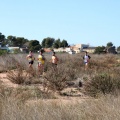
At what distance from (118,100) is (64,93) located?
6.91 m

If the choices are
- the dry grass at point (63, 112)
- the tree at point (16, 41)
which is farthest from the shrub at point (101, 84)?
the tree at point (16, 41)

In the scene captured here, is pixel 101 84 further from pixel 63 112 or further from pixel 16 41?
pixel 16 41

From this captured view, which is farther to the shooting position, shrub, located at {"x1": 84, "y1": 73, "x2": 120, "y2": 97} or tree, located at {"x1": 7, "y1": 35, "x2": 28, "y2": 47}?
tree, located at {"x1": 7, "y1": 35, "x2": 28, "y2": 47}

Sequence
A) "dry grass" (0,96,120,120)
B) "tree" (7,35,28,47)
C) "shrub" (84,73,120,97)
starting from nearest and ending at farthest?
1. "dry grass" (0,96,120,120)
2. "shrub" (84,73,120,97)
3. "tree" (7,35,28,47)

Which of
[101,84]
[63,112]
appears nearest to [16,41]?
[101,84]

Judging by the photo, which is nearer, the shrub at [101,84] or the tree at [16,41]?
the shrub at [101,84]

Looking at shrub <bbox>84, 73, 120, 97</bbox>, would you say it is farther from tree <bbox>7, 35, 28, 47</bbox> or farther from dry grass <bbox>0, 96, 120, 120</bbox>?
tree <bbox>7, 35, 28, 47</bbox>

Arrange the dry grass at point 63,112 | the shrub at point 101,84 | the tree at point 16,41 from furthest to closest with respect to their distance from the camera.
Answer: the tree at point 16,41
the shrub at point 101,84
the dry grass at point 63,112

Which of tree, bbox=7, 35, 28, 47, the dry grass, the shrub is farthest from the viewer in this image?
tree, bbox=7, 35, 28, 47

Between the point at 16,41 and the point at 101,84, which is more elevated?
the point at 16,41

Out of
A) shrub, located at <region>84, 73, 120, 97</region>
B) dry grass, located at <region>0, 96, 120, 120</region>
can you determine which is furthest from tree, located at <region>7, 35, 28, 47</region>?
dry grass, located at <region>0, 96, 120, 120</region>

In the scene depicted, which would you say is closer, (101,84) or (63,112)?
(63,112)

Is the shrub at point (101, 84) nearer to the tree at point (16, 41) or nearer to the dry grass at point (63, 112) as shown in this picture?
the dry grass at point (63, 112)

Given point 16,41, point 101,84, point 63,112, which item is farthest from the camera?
point 16,41
